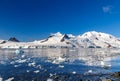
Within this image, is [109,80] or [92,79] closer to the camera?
[109,80]

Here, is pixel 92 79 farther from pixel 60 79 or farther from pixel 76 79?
pixel 60 79

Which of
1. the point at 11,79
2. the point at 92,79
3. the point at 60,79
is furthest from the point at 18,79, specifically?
the point at 92,79

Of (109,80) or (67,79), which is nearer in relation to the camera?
(109,80)

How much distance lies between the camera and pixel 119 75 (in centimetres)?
3022

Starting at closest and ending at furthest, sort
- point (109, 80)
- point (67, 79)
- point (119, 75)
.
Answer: point (109, 80)
point (67, 79)
point (119, 75)

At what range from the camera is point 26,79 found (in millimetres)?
27188

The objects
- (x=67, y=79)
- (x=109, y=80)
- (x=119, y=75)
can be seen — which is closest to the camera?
(x=109, y=80)

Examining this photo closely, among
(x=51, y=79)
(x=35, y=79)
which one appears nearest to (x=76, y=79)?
(x=51, y=79)

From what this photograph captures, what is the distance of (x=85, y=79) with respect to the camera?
28.0 meters

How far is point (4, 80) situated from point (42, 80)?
12.8 ft

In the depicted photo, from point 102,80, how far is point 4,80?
10188 millimetres

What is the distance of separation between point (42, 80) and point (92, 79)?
5529 mm

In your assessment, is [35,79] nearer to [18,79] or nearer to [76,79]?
[18,79]

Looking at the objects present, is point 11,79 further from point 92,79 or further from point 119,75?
point 119,75
